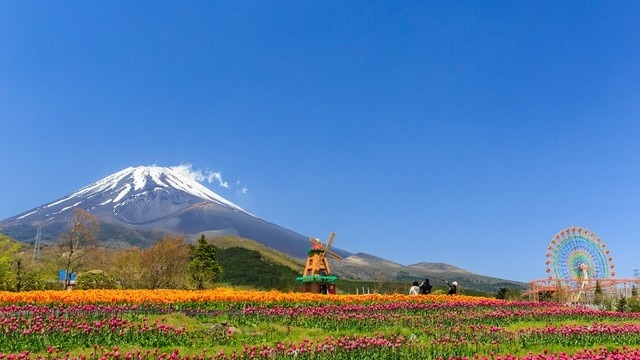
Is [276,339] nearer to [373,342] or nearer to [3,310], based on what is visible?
[373,342]

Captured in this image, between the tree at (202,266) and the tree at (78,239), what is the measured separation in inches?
325

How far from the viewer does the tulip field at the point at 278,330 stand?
35.5 feet

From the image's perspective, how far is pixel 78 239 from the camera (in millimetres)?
40500

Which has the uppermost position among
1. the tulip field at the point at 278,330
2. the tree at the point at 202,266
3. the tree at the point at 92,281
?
the tree at the point at 202,266

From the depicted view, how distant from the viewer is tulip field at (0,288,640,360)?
1083 cm

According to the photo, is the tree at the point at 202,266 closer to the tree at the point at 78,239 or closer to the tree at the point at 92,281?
the tree at the point at 78,239

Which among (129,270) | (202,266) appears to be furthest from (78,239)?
(202,266)

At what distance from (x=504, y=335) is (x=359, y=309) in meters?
4.94

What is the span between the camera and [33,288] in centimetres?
2925

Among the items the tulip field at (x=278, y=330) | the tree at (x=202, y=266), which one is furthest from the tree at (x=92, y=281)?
the tree at (x=202, y=266)

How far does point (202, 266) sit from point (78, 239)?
31.0ft

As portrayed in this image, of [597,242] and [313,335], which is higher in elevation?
[597,242]

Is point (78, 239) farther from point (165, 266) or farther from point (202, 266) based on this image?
point (165, 266)

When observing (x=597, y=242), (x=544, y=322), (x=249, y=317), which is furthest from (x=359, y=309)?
(x=597, y=242)
